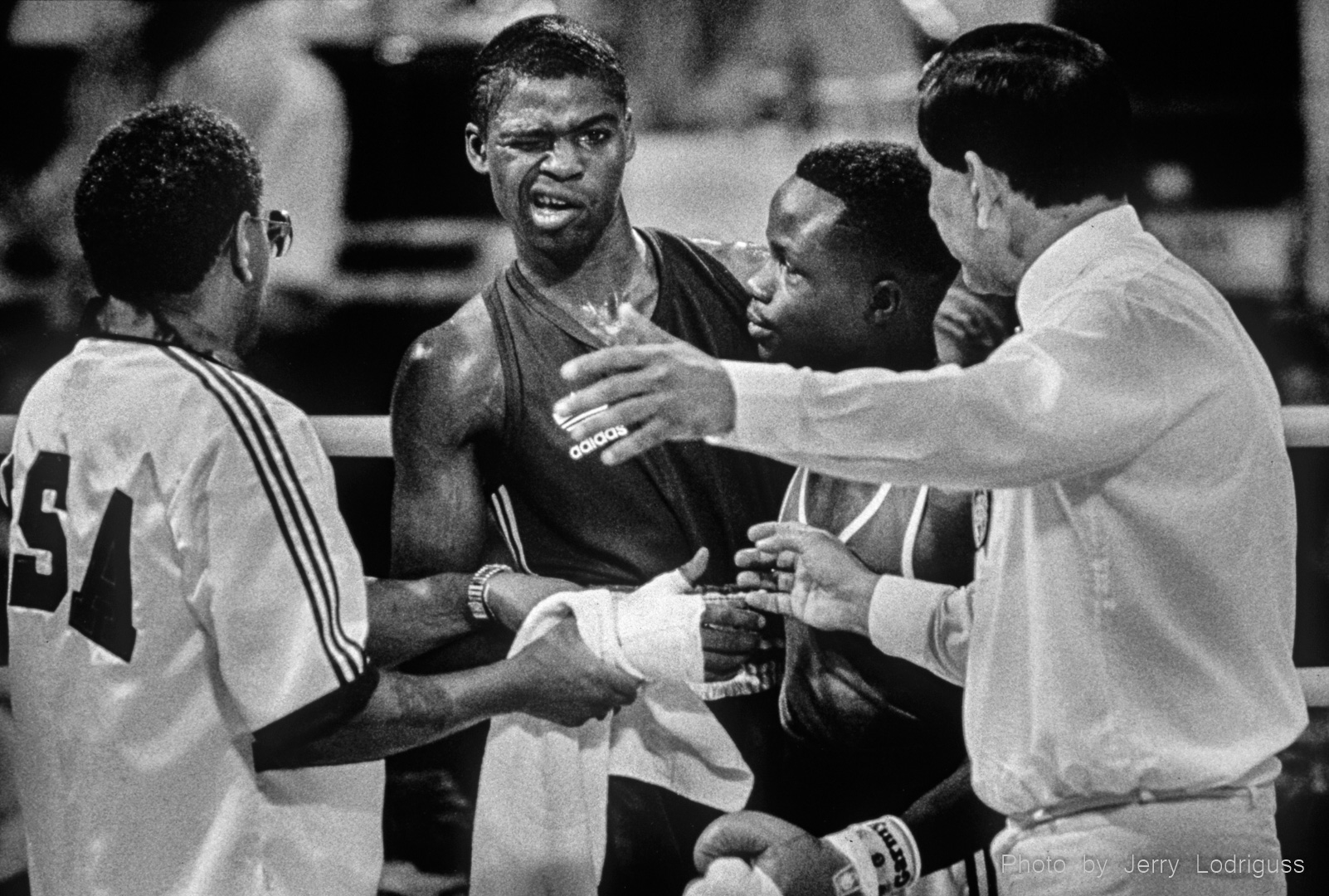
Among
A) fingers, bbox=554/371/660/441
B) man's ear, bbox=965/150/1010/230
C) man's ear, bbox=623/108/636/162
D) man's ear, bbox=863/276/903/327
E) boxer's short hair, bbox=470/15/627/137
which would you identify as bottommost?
man's ear, bbox=863/276/903/327

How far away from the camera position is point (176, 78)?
276 centimetres

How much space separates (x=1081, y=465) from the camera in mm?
1579

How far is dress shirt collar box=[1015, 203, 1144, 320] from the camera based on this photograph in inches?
68.0

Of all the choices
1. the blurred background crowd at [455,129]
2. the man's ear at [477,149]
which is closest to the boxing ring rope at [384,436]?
the blurred background crowd at [455,129]

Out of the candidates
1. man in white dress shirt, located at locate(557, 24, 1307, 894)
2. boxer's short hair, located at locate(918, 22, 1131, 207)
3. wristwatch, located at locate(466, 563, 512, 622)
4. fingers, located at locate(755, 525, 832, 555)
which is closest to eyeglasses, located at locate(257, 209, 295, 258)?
wristwatch, located at locate(466, 563, 512, 622)

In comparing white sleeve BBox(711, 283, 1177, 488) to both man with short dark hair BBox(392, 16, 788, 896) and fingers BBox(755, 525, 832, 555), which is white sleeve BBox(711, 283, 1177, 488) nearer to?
fingers BBox(755, 525, 832, 555)

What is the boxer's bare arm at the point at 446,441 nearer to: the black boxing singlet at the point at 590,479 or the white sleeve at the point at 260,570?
the black boxing singlet at the point at 590,479

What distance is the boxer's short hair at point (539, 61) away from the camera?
2.32 metres

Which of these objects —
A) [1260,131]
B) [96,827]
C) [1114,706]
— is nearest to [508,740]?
[96,827]

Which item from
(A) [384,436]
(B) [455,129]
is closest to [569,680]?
(A) [384,436]

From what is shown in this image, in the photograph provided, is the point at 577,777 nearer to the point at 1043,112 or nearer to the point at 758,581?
the point at 758,581

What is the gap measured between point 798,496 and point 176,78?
4.37ft

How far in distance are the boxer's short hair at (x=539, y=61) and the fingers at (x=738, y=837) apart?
3.53 feet

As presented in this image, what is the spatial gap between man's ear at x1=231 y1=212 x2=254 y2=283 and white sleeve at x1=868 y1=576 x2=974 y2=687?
940mm
